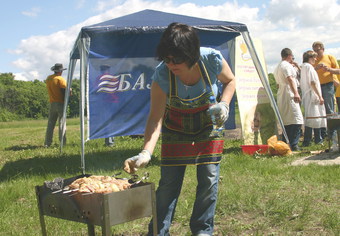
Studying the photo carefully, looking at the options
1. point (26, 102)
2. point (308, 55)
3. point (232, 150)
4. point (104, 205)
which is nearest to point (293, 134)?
point (232, 150)

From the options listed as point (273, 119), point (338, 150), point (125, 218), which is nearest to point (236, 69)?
point (273, 119)

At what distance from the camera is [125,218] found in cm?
255

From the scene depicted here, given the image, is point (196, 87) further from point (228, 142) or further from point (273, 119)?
point (228, 142)

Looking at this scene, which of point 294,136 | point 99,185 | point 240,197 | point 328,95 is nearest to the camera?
point 99,185

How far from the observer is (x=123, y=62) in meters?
7.88

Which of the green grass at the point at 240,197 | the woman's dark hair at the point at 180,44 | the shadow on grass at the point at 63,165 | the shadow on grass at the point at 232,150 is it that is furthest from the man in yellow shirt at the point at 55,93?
the woman's dark hair at the point at 180,44

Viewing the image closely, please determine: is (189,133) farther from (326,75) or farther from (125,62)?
(326,75)

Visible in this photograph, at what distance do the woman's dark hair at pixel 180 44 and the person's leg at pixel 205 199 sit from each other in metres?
0.84

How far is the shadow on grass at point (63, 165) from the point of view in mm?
6840

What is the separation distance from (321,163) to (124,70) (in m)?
3.65

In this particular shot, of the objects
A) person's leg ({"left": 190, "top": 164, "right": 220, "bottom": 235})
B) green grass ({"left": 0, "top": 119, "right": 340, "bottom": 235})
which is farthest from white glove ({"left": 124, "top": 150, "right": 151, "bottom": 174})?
green grass ({"left": 0, "top": 119, "right": 340, "bottom": 235})

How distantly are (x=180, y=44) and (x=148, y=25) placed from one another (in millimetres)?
4649

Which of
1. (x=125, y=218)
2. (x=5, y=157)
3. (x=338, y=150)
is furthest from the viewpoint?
(x=5, y=157)

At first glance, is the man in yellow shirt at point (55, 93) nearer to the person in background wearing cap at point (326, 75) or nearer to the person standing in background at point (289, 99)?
the person standing in background at point (289, 99)
